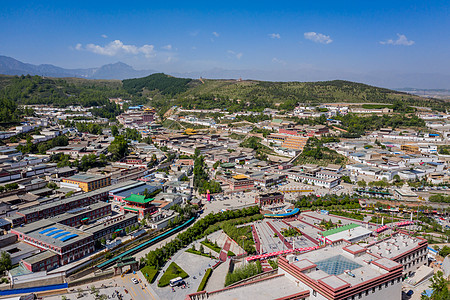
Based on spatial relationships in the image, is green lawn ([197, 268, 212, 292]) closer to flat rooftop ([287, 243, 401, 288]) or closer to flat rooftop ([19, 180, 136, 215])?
flat rooftop ([287, 243, 401, 288])

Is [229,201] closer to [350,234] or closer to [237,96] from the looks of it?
[350,234]

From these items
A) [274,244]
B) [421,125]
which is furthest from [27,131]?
[421,125]

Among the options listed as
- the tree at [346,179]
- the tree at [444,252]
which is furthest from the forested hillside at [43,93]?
the tree at [444,252]

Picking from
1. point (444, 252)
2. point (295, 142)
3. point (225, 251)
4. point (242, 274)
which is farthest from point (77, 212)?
point (295, 142)

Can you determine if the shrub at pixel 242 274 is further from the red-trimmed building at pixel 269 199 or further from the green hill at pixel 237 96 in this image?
the green hill at pixel 237 96

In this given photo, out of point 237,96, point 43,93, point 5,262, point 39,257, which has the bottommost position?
point 5,262

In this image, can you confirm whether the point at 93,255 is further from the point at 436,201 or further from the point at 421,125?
the point at 421,125
